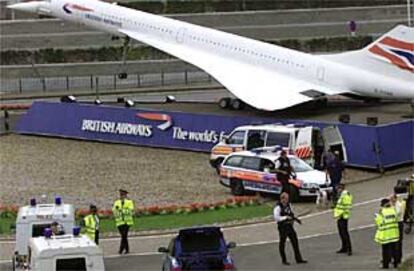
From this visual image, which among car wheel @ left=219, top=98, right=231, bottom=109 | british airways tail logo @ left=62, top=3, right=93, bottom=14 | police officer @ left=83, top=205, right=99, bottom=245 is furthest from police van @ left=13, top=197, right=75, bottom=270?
british airways tail logo @ left=62, top=3, right=93, bottom=14

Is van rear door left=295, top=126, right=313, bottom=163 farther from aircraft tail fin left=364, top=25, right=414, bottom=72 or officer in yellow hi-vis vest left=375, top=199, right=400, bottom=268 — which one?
officer in yellow hi-vis vest left=375, top=199, right=400, bottom=268

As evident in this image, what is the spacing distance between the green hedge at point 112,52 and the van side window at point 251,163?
3723 cm

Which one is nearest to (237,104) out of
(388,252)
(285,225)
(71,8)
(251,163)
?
(71,8)

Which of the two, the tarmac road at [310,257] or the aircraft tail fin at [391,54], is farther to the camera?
the aircraft tail fin at [391,54]

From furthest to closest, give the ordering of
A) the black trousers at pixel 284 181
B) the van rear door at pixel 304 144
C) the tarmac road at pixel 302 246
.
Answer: the van rear door at pixel 304 144
the black trousers at pixel 284 181
the tarmac road at pixel 302 246

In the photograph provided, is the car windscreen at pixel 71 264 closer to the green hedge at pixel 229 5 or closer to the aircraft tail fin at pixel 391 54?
the aircraft tail fin at pixel 391 54

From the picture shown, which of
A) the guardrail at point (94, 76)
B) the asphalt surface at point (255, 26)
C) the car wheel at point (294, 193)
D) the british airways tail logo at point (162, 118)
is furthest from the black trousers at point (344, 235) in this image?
the asphalt surface at point (255, 26)

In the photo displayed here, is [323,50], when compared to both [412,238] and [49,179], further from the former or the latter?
[412,238]

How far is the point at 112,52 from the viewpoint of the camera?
71.2m

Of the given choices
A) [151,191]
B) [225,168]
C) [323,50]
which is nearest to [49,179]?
[151,191]

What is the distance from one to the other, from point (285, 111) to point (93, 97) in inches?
612

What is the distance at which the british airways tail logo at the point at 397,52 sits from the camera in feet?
141

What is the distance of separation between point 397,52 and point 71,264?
1079 inches

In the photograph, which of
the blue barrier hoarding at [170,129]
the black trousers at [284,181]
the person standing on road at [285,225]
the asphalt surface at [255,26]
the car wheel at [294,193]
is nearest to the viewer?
the person standing on road at [285,225]
